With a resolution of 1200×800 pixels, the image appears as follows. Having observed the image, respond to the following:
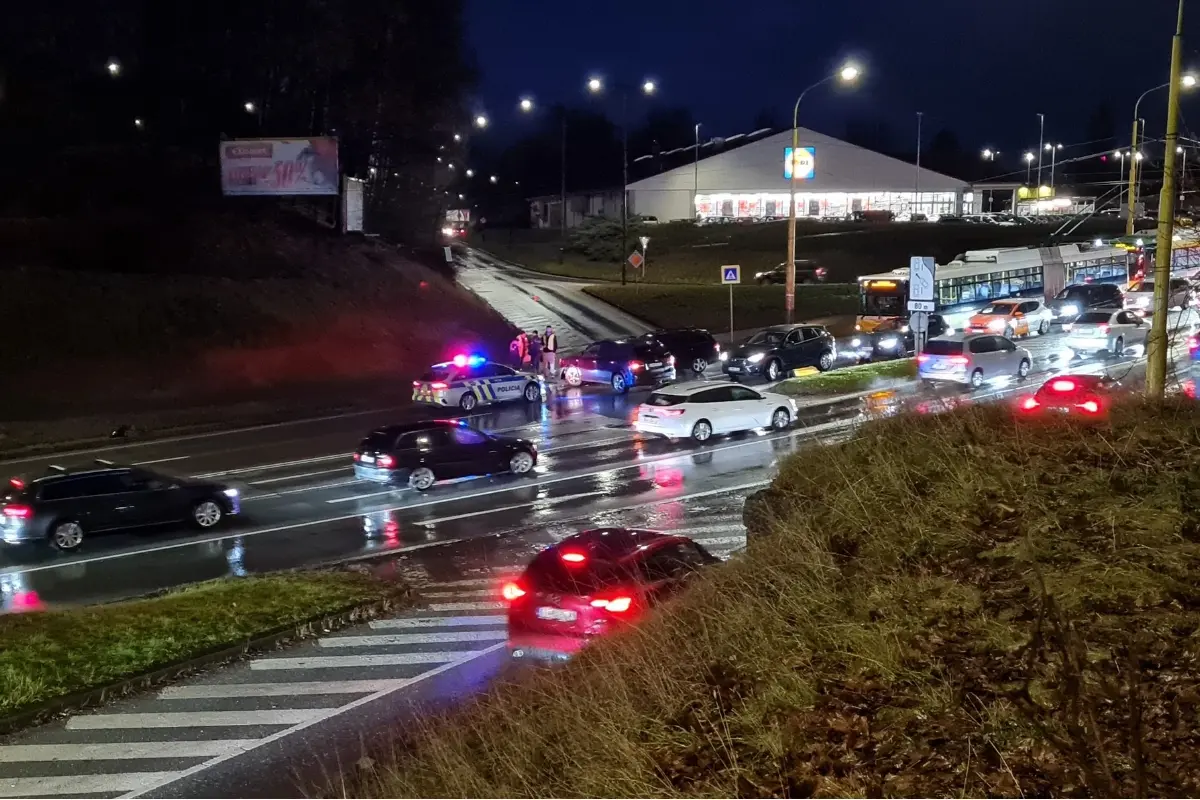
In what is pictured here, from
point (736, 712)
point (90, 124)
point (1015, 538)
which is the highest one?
point (90, 124)

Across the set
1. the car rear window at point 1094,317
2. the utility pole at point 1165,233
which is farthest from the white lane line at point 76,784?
the car rear window at point 1094,317

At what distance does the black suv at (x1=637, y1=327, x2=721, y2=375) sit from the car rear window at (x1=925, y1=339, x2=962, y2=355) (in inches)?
331

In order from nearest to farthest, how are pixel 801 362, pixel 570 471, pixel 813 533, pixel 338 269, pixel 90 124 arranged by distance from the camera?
1. pixel 813 533
2. pixel 570 471
3. pixel 801 362
4. pixel 338 269
5. pixel 90 124

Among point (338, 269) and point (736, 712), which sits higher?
point (338, 269)

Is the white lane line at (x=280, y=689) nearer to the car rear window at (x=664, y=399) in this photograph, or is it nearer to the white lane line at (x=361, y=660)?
the white lane line at (x=361, y=660)

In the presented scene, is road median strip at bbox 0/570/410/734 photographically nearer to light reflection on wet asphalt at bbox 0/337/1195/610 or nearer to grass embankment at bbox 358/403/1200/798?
light reflection on wet asphalt at bbox 0/337/1195/610

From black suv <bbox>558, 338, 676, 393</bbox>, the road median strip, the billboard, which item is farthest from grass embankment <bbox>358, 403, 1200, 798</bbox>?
the billboard

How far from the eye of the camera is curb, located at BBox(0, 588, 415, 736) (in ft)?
31.9

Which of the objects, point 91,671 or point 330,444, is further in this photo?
point 330,444

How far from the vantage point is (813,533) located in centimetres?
850

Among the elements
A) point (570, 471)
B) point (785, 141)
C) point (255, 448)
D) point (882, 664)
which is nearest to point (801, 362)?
point (570, 471)

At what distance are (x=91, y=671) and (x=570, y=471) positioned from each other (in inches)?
505

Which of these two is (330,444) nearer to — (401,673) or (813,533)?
(401,673)

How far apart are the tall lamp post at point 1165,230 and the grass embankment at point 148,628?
377 inches
